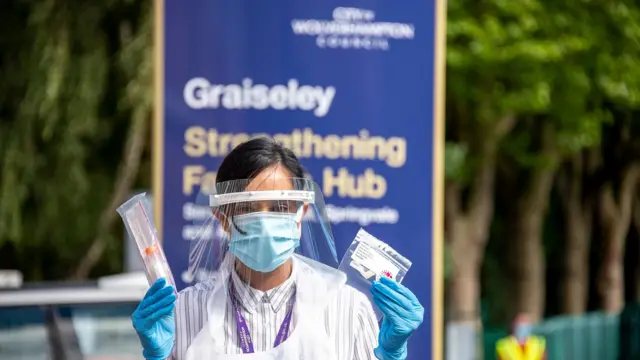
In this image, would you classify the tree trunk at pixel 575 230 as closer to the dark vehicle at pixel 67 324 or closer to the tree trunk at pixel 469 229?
the tree trunk at pixel 469 229

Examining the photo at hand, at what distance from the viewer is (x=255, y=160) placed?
2.98m

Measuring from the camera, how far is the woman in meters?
2.89

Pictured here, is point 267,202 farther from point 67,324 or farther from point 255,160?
point 67,324

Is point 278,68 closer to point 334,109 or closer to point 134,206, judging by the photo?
point 334,109

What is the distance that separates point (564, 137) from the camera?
13.2m

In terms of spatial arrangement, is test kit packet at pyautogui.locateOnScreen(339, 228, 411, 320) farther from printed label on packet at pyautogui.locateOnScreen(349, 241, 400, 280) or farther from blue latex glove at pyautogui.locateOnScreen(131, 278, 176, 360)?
blue latex glove at pyautogui.locateOnScreen(131, 278, 176, 360)

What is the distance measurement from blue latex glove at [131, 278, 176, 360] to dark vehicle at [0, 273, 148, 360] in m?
2.55

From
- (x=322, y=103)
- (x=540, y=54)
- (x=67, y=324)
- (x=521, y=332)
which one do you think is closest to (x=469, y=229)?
(x=540, y=54)

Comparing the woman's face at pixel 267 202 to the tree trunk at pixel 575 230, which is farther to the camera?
the tree trunk at pixel 575 230

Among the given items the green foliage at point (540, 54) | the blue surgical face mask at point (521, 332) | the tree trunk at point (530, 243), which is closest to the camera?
the blue surgical face mask at point (521, 332)

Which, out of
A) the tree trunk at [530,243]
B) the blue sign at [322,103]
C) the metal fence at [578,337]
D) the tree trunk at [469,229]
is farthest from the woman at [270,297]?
the tree trunk at [530,243]

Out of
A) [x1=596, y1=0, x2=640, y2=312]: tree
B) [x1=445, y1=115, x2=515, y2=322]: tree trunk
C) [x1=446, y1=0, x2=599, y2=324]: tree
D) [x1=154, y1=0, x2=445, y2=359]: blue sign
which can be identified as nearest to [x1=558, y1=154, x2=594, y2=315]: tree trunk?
[x1=596, y1=0, x2=640, y2=312]: tree

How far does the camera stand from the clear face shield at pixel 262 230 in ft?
9.61

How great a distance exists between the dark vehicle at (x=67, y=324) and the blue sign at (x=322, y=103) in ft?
1.98
